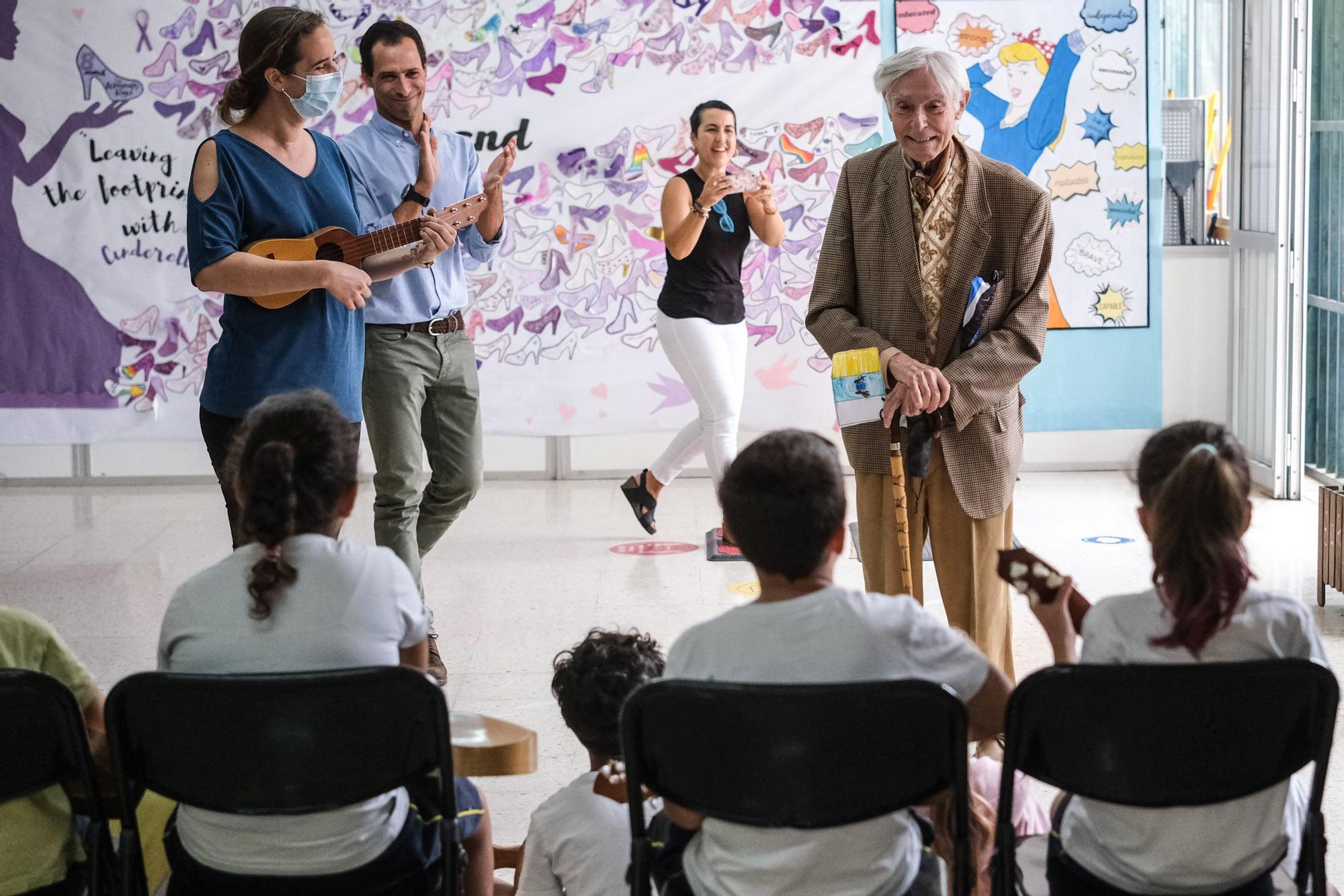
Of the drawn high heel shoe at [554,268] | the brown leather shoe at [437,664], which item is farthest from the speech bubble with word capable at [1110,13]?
the brown leather shoe at [437,664]

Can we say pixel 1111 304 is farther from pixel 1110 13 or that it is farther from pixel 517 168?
pixel 517 168

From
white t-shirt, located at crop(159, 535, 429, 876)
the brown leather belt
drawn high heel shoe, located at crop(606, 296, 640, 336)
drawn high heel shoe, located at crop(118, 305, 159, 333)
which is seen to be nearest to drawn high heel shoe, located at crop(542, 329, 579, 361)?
drawn high heel shoe, located at crop(606, 296, 640, 336)

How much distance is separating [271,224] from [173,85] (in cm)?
346

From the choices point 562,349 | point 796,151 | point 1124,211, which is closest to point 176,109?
point 562,349

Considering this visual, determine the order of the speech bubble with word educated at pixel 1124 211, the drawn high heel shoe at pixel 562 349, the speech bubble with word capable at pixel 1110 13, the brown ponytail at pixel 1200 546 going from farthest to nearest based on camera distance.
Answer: the drawn high heel shoe at pixel 562 349 < the speech bubble with word educated at pixel 1124 211 < the speech bubble with word capable at pixel 1110 13 < the brown ponytail at pixel 1200 546

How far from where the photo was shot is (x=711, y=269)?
5.02 m

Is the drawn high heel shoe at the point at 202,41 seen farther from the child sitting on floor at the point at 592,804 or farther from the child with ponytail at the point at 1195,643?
the child with ponytail at the point at 1195,643

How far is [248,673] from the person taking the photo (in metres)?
1.75

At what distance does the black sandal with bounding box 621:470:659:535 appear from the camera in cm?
543

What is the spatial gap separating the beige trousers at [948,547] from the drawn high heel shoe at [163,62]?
428 cm

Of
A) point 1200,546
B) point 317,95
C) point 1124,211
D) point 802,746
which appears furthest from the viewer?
point 1124,211

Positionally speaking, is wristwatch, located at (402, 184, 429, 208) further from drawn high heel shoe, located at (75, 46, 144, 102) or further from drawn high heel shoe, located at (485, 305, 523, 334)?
drawn high heel shoe, located at (75, 46, 144, 102)

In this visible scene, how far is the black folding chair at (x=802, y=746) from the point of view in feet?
5.32

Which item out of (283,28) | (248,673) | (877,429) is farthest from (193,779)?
(283,28)
